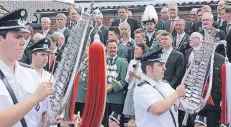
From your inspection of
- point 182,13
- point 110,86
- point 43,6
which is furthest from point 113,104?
point 43,6

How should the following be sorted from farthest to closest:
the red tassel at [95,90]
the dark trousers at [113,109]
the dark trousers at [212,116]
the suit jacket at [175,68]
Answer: the dark trousers at [113,109] → the suit jacket at [175,68] → the dark trousers at [212,116] → the red tassel at [95,90]

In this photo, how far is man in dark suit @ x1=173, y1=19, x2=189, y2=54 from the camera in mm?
10551

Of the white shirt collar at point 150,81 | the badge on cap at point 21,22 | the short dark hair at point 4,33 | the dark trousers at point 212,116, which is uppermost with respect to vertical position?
the badge on cap at point 21,22

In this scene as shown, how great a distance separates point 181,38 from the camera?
1080 cm

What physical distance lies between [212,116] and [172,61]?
1252 mm

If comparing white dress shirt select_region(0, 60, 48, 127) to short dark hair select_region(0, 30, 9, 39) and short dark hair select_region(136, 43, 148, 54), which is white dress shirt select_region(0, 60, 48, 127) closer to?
short dark hair select_region(0, 30, 9, 39)

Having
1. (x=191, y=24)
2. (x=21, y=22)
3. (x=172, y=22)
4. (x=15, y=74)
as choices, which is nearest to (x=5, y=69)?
(x=15, y=74)

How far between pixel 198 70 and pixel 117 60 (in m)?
2.83

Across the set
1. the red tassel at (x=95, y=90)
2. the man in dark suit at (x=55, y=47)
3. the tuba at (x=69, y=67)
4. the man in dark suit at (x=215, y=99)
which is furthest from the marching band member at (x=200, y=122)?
the tuba at (x=69, y=67)

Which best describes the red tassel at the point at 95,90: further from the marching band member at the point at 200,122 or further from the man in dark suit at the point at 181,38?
the man in dark suit at the point at 181,38

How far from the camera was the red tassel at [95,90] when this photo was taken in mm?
5133

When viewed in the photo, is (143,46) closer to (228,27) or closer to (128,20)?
(228,27)

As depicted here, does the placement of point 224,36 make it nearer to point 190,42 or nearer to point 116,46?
point 190,42

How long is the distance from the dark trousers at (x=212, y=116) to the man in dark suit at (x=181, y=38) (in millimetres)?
1566
